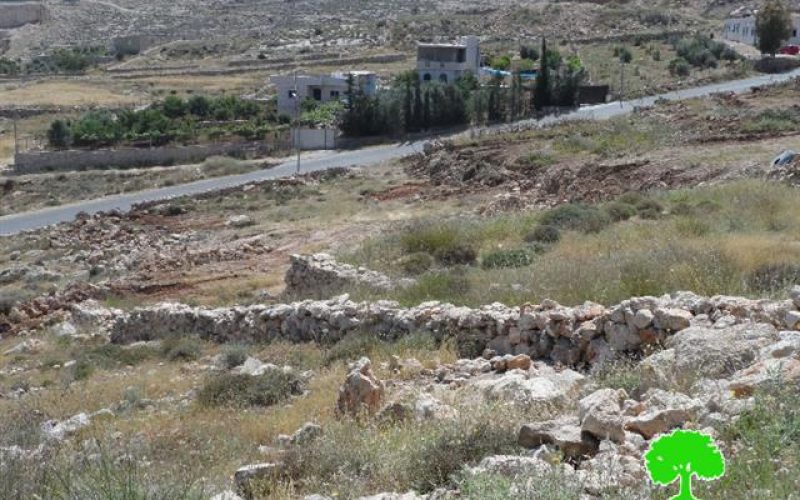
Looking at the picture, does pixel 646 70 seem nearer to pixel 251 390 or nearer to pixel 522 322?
pixel 522 322

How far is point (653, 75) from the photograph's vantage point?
6169 centimetres

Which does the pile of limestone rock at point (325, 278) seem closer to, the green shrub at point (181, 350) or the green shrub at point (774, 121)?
the green shrub at point (181, 350)

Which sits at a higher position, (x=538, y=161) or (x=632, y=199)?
(x=632, y=199)

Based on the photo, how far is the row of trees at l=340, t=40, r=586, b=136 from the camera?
48375 millimetres

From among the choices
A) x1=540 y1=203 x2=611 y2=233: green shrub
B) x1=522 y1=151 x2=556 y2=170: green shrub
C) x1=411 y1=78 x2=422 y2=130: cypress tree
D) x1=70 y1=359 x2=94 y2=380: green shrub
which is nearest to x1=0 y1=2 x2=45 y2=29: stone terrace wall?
x1=411 y1=78 x2=422 y2=130: cypress tree

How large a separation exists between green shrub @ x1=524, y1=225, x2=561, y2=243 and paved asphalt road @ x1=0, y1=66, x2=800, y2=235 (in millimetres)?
23564

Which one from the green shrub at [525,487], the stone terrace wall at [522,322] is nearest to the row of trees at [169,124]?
the stone terrace wall at [522,322]

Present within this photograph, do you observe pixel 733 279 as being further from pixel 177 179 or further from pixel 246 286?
pixel 177 179

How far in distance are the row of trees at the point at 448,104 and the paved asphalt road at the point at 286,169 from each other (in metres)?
2.27

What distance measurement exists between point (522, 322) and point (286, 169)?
33.8 m

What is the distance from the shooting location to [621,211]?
60.7 feet

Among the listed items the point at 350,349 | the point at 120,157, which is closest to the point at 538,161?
the point at 350,349

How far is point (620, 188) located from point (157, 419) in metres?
17.5

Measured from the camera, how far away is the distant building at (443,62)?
59.9m
